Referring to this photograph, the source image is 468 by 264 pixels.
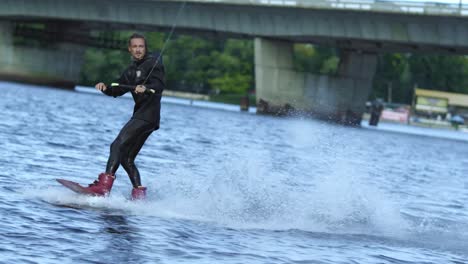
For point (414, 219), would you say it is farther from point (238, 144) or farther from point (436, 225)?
point (238, 144)

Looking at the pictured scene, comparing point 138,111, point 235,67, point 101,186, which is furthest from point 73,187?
point 235,67

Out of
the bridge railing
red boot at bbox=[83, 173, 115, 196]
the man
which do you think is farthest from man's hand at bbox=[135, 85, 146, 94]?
the bridge railing

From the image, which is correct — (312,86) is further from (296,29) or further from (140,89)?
(140,89)

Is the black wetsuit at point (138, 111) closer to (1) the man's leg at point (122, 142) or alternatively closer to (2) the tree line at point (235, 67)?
(1) the man's leg at point (122, 142)

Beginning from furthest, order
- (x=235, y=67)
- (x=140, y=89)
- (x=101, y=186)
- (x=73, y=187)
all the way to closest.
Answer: (x=235, y=67) < (x=101, y=186) < (x=73, y=187) < (x=140, y=89)

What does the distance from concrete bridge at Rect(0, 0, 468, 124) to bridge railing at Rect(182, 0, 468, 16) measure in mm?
53

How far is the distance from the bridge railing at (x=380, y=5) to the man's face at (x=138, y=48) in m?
42.9

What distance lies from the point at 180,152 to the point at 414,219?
11.8 metres

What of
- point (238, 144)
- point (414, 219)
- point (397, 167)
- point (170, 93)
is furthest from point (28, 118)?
point (170, 93)

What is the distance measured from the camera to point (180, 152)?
27906 mm

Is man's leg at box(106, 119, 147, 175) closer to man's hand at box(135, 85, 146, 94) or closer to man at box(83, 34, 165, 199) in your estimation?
man at box(83, 34, 165, 199)

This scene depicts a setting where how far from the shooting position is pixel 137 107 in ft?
47.4

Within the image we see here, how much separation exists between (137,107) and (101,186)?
3.85 ft

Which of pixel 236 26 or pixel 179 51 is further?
pixel 179 51
